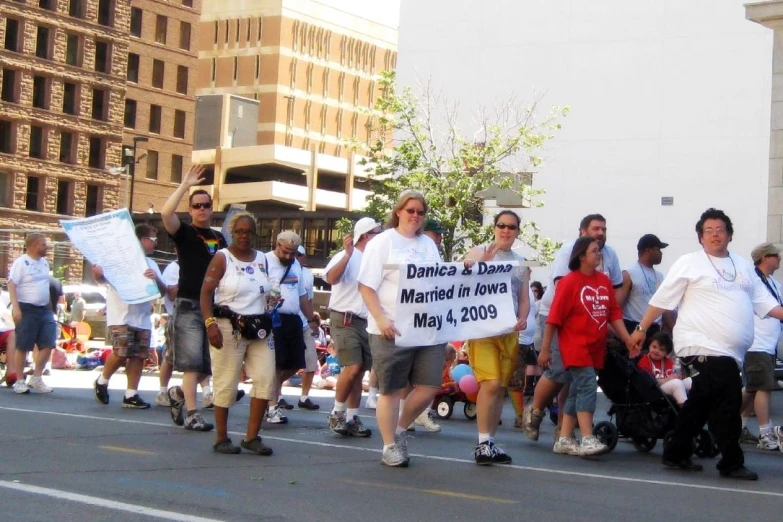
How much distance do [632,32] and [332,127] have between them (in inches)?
2705

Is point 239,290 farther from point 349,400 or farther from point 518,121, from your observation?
point 518,121

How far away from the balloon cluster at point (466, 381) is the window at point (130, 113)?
3096 inches

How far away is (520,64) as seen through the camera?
4553cm

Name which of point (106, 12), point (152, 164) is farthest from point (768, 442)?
point (152, 164)

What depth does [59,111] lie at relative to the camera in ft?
276

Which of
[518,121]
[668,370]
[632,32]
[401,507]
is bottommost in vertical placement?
[401,507]

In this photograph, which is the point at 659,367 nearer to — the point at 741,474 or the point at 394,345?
the point at 741,474

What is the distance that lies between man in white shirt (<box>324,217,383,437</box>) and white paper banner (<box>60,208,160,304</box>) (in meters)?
2.53

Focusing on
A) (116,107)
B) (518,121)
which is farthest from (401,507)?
(116,107)

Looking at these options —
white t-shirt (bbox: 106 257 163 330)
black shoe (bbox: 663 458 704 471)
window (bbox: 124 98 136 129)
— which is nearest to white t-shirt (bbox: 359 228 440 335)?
black shoe (bbox: 663 458 704 471)

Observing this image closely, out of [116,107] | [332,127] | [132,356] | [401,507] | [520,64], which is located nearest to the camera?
[401,507]

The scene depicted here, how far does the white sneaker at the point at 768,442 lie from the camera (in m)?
12.5

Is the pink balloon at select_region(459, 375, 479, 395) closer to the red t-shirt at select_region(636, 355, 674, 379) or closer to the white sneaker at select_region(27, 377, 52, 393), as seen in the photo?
the red t-shirt at select_region(636, 355, 674, 379)

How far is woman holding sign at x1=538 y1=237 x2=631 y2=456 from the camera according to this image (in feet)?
35.1
